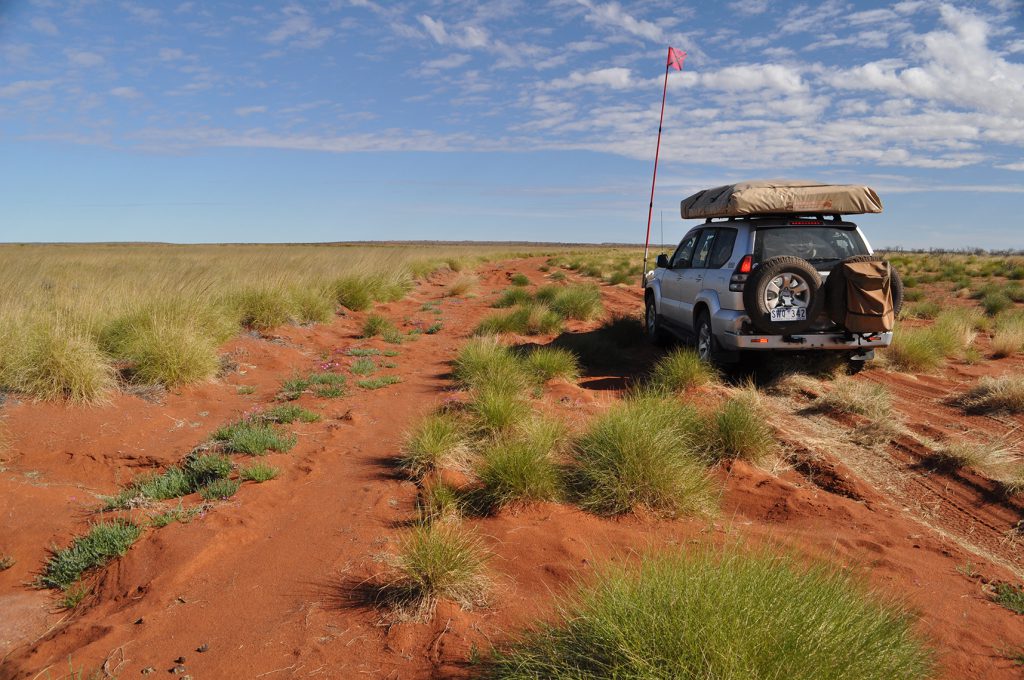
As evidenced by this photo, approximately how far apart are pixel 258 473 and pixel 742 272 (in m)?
5.37

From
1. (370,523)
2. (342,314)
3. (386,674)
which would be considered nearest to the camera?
(386,674)

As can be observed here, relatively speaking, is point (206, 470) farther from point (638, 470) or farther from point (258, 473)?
point (638, 470)

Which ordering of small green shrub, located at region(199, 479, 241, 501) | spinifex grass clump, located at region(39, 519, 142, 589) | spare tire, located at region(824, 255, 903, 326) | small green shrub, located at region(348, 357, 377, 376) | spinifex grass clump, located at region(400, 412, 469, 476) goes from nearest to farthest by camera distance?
spinifex grass clump, located at region(39, 519, 142, 589) < small green shrub, located at region(199, 479, 241, 501) < spinifex grass clump, located at region(400, 412, 469, 476) < spare tire, located at region(824, 255, 903, 326) < small green shrub, located at region(348, 357, 377, 376)

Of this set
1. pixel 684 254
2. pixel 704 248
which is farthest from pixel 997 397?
pixel 684 254

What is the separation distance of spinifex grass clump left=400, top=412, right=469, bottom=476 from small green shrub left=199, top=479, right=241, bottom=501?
1256 mm

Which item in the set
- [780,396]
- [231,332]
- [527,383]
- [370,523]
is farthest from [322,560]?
[231,332]

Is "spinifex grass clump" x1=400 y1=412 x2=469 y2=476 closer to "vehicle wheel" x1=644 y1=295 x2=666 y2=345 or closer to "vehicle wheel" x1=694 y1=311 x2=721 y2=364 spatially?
"vehicle wheel" x1=694 y1=311 x2=721 y2=364

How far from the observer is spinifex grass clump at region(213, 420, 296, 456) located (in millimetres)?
5418

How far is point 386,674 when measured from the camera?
2.80 metres

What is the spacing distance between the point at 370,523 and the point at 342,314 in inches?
435

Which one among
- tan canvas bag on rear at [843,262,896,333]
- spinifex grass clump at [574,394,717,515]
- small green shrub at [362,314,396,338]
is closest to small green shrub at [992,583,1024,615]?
spinifex grass clump at [574,394,717,515]

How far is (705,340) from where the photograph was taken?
26.2 ft

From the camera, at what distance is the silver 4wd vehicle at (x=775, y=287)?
6914 millimetres

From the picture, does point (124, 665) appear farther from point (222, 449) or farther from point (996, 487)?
point (996, 487)
